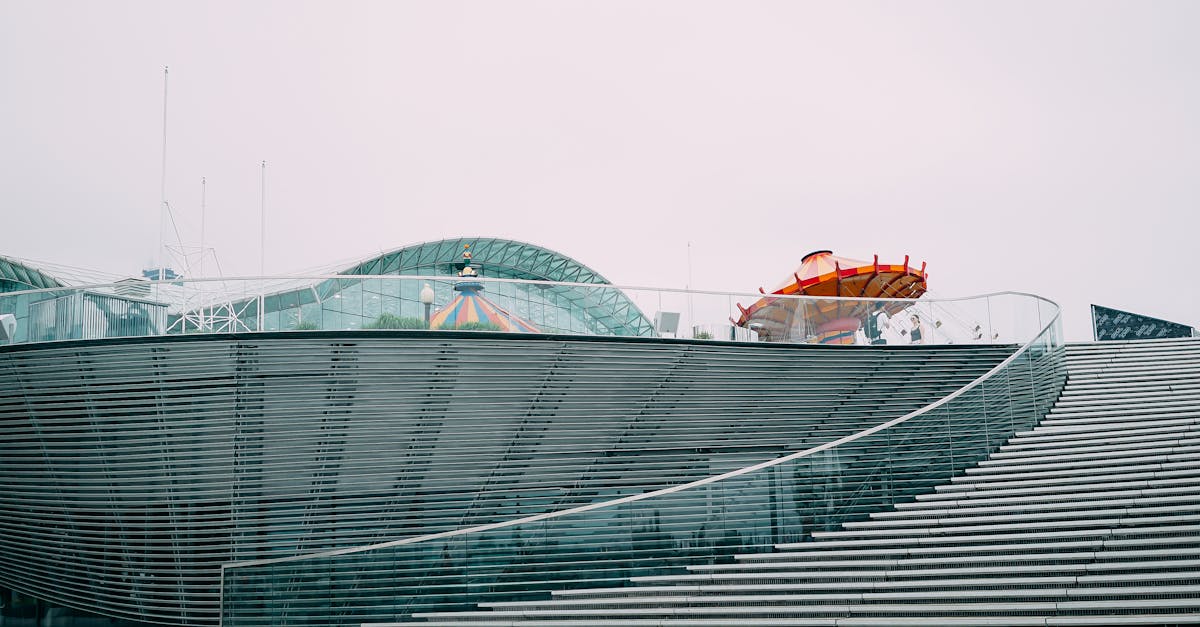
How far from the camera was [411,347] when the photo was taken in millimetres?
12828

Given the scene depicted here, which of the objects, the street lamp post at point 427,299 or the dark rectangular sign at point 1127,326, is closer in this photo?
the street lamp post at point 427,299

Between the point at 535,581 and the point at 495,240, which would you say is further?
the point at 495,240

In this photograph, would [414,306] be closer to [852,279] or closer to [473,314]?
[473,314]

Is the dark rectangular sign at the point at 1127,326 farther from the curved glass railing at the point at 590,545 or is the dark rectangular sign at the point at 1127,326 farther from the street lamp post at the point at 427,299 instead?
the street lamp post at the point at 427,299

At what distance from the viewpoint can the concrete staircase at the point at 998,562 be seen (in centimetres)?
754

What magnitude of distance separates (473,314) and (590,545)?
4592 millimetres

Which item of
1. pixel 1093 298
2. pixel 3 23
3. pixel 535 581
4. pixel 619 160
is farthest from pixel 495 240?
pixel 535 581

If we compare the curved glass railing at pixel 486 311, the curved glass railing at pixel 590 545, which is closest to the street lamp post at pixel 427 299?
the curved glass railing at pixel 486 311

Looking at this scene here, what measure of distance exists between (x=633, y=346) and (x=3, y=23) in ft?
55.7

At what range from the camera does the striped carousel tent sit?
13133 millimetres

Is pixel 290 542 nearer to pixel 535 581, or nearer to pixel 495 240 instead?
→ pixel 535 581

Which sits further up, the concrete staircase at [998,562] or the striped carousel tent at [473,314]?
the striped carousel tent at [473,314]

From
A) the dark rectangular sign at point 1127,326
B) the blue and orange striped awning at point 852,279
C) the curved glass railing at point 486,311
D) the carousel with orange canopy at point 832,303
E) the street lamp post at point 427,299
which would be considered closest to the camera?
the curved glass railing at point 486,311

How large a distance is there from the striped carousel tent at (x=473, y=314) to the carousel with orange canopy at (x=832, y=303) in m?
3.49
